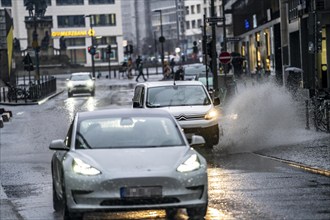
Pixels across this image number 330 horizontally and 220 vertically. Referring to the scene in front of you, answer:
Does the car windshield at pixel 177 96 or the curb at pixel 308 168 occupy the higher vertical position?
the car windshield at pixel 177 96

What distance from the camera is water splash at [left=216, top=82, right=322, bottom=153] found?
21.4 metres

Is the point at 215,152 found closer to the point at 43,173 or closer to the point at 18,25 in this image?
the point at 43,173

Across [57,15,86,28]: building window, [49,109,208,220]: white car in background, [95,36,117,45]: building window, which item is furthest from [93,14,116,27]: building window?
[49,109,208,220]: white car in background

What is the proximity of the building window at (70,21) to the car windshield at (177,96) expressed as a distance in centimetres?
11750

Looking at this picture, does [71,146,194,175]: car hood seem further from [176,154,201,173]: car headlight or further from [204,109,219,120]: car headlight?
[204,109,219,120]: car headlight

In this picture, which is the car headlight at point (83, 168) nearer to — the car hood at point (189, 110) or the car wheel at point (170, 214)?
the car wheel at point (170, 214)

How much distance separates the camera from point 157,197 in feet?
32.8

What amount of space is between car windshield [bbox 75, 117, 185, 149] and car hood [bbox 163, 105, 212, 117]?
28.6 ft

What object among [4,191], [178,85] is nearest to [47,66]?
[178,85]

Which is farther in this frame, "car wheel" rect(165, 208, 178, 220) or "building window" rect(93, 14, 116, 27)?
"building window" rect(93, 14, 116, 27)

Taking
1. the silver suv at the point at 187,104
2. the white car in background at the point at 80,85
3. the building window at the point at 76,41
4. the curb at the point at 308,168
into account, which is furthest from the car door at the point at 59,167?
the building window at the point at 76,41

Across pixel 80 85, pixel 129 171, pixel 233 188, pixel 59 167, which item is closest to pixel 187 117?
pixel 233 188

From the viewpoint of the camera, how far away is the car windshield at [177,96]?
2119cm

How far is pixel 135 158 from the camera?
10.3 m
